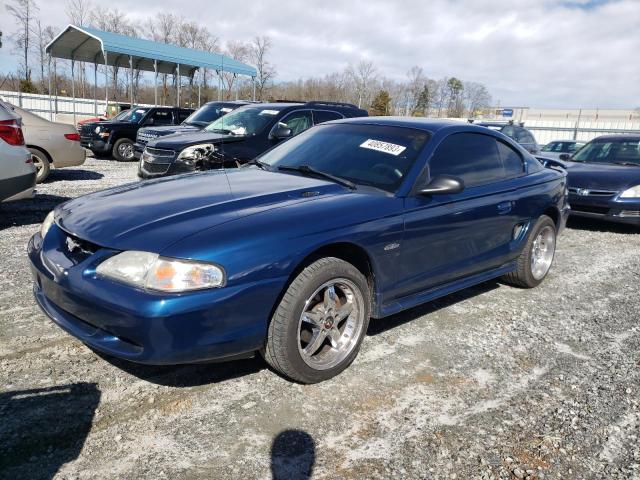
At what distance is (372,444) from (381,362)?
2.87 feet

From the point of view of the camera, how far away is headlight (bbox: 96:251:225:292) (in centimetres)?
237

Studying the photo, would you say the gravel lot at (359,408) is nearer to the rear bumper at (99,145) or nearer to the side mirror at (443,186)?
the side mirror at (443,186)

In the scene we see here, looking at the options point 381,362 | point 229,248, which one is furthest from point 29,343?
point 381,362

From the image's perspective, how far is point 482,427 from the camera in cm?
262

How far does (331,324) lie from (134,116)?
13.1 meters

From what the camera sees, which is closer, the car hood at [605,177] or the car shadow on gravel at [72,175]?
the car hood at [605,177]

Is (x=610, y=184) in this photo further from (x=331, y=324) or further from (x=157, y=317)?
(x=157, y=317)

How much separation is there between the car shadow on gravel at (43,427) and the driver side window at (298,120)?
5.80 metres


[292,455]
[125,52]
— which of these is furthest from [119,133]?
[292,455]

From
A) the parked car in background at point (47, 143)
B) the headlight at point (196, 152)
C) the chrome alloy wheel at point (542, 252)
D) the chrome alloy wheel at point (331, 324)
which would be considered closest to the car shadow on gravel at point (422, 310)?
the chrome alloy wheel at point (542, 252)

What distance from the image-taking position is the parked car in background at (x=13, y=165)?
584cm

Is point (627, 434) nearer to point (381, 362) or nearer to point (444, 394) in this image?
point (444, 394)

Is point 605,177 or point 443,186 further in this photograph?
point 605,177

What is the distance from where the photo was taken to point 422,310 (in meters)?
4.20
